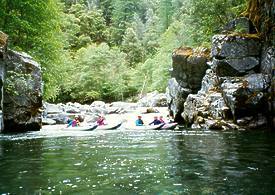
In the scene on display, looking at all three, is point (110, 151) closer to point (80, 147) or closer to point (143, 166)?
point (80, 147)

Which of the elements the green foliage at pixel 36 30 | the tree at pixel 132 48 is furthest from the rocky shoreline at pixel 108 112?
the tree at pixel 132 48

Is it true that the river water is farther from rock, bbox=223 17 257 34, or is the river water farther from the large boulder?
the large boulder

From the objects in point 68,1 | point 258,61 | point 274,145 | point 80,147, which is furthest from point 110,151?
point 68,1

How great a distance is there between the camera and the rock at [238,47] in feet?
A: 65.8

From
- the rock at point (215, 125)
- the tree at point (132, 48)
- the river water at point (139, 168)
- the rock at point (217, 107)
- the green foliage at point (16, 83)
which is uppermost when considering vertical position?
the tree at point (132, 48)

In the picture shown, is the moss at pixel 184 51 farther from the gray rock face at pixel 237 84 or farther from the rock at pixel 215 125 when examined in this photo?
the rock at pixel 215 125

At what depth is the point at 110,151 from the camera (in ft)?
37.8

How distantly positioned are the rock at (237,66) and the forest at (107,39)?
511cm

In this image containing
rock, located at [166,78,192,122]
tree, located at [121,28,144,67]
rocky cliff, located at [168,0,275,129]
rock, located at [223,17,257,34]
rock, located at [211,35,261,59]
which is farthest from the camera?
tree, located at [121,28,144,67]

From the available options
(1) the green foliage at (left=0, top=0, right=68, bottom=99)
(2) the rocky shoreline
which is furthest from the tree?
(1) the green foliage at (left=0, top=0, right=68, bottom=99)

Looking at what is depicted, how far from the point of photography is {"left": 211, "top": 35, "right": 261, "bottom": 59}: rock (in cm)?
2005

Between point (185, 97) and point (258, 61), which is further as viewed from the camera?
point (185, 97)

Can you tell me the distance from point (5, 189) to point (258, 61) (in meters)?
16.3

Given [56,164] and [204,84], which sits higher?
[204,84]
